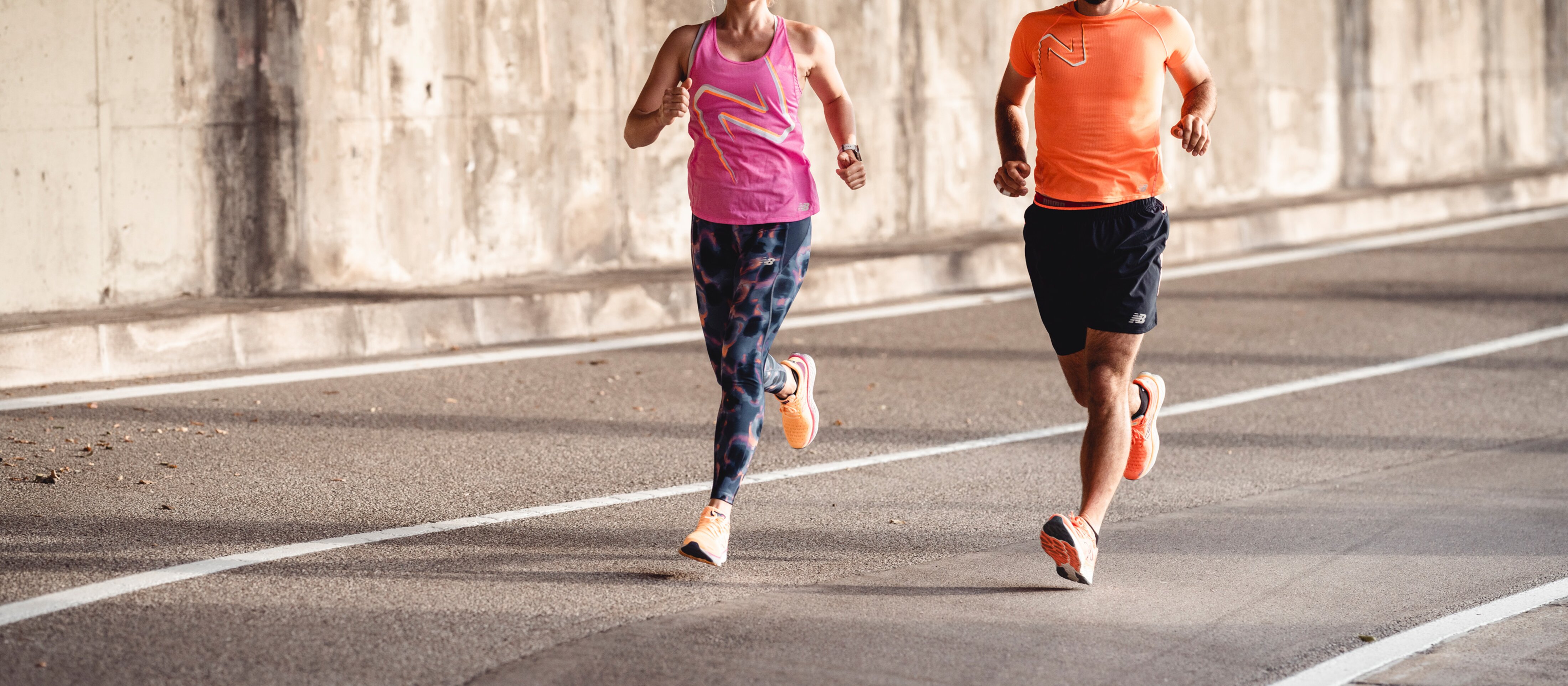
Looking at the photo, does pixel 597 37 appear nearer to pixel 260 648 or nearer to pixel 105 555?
pixel 105 555

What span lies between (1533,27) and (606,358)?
52.7ft

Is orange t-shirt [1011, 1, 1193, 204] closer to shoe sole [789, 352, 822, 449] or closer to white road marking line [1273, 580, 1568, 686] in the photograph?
shoe sole [789, 352, 822, 449]

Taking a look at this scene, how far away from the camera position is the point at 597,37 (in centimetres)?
1170

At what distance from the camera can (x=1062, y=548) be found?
494 cm

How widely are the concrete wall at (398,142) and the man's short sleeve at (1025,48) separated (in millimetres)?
5918

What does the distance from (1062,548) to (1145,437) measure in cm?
84

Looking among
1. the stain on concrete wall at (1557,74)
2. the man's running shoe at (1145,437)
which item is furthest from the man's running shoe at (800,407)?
the stain on concrete wall at (1557,74)

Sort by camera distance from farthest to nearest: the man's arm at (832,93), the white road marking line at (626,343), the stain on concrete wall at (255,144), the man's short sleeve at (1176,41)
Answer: the stain on concrete wall at (255,144)
the white road marking line at (626,343)
the man's arm at (832,93)
the man's short sleeve at (1176,41)

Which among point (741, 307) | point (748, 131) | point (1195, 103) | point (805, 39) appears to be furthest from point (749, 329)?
point (1195, 103)

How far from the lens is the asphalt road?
14.2 ft

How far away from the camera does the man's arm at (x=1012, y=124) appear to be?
534 cm

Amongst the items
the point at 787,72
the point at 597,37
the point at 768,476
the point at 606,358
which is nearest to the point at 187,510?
the point at 768,476

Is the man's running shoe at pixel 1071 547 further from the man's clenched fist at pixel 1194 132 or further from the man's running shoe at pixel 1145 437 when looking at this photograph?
the man's clenched fist at pixel 1194 132

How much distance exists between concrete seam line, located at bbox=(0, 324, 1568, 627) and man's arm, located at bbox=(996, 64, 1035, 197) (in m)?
1.75
